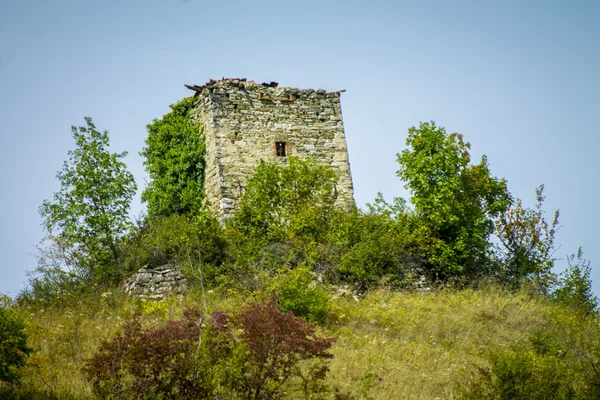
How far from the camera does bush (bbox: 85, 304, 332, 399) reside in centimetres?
873

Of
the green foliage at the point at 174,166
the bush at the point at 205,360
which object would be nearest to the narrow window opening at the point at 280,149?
the green foliage at the point at 174,166

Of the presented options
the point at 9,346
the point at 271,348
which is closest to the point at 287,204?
the point at 9,346

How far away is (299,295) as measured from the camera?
47.1ft

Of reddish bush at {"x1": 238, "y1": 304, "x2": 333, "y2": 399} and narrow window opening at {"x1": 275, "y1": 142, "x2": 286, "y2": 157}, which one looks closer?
reddish bush at {"x1": 238, "y1": 304, "x2": 333, "y2": 399}

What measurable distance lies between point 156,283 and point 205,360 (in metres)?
8.51

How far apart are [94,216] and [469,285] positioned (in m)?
9.57

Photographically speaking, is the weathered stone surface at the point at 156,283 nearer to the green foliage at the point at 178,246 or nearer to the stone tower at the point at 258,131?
the green foliage at the point at 178,246

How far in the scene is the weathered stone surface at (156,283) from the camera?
1667 centimetres

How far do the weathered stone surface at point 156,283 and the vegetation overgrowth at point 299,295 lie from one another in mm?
332

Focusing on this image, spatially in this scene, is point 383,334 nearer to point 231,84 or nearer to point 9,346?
point 9,346

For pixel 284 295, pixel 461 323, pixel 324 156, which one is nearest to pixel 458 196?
pixel 324 156

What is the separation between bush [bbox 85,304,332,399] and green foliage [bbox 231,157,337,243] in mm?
9177

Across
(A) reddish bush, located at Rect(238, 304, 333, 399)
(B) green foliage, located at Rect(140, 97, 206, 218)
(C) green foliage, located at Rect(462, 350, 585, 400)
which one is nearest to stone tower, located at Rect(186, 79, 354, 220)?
(B) green foliage, located at Rect(140, 97, 206, 218)

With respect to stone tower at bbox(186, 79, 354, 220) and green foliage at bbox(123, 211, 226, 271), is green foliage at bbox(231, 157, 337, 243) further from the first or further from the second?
green foliage at bbox(123, 211, 226, 271)
